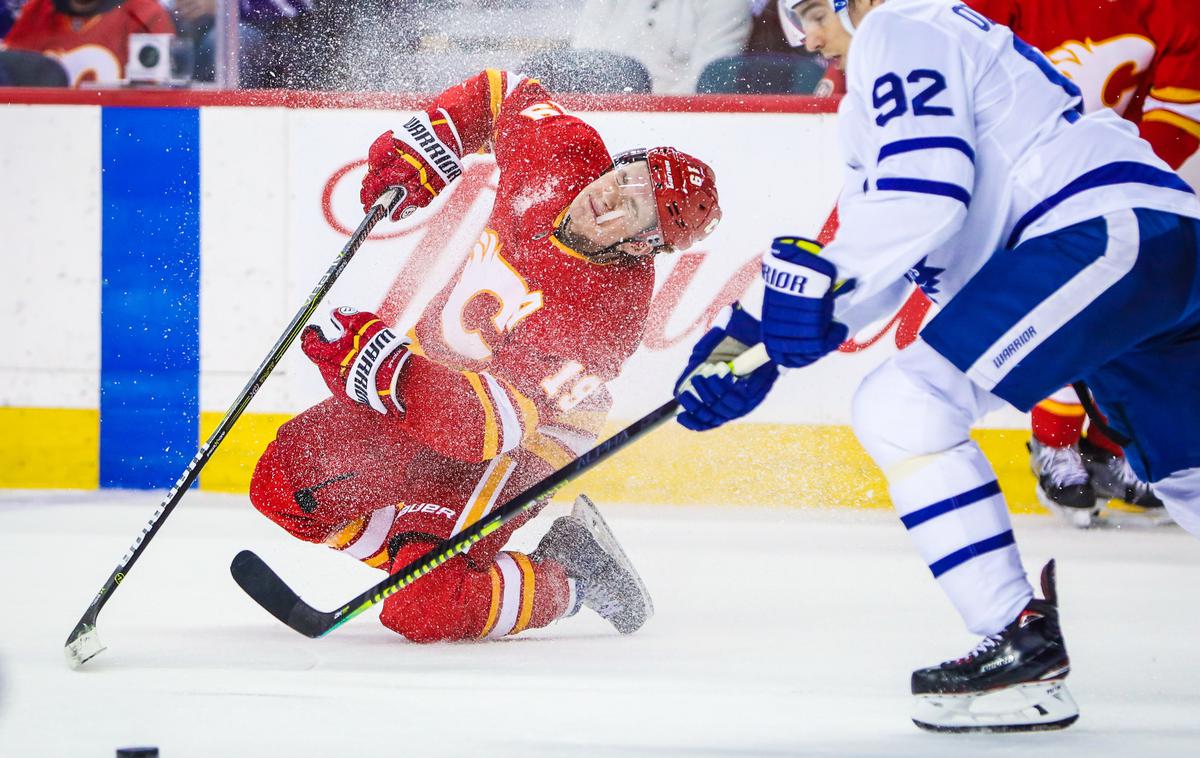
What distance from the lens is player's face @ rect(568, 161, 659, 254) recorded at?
2379 mm

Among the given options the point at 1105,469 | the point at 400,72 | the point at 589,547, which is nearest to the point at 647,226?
the point at 589,547

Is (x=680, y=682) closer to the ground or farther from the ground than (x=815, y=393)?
farther from the ground

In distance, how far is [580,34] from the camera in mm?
4555

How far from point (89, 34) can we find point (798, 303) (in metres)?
3.74

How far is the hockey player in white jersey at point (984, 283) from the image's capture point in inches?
69.5

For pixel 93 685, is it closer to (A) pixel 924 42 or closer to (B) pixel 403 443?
(B) pixel 403 443

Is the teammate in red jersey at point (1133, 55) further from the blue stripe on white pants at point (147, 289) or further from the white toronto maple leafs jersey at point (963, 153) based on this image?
the blue stripe on white pants at point (147, 289)

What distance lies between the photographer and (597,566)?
2559mm

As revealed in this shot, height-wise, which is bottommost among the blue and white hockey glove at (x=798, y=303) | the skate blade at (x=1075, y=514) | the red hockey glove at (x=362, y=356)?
the skate blade at (x=1075, y=514)

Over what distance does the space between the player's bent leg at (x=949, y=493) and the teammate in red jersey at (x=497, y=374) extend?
2.15ft

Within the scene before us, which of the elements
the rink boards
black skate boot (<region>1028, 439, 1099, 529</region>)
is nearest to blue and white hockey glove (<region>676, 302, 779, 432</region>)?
the rink boards

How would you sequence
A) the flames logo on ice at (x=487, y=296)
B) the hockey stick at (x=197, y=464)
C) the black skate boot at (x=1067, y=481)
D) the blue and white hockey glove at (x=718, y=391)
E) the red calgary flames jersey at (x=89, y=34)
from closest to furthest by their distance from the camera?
1. the blue and white hockey glove at (x=718, y=391)
2. the hockey stick at (x=197, y=464)
3. the flames logo on ice at (x=487, y=296)
4. the black skate boot at (x=1067, y=481)
5. the red calgary flames jersey at (x=89, y=34)

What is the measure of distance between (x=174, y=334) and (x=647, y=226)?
2068 millimetres

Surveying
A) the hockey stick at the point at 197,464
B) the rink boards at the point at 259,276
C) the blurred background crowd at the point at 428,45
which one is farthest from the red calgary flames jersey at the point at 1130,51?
the hockey stick at the point at 197,464
